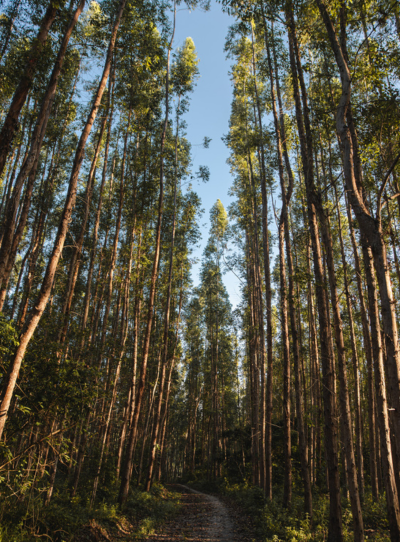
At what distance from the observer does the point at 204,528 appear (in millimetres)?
7859

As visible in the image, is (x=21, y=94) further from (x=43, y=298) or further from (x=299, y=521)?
(x=299, y=521)

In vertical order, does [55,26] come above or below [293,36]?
below

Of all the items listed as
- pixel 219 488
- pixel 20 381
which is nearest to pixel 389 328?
pixel 20 381

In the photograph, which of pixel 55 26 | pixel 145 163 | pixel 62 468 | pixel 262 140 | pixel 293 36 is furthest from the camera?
pixel 62 468

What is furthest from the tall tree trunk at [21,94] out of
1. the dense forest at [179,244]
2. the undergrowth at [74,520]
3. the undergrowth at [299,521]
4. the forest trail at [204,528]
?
the undergrowth at [299,521]

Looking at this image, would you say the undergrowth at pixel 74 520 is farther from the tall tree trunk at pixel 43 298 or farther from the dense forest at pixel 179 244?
the tall tree trunk at pixel 43 298

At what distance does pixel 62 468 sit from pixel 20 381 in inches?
613

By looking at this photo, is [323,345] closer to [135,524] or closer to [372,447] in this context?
[135,524]

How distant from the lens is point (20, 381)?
481 cm

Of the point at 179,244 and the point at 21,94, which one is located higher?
the point at 179,244

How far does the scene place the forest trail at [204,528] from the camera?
6867 mm

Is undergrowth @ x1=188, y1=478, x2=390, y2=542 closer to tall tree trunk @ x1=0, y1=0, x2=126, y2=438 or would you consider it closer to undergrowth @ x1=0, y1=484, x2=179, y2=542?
undergrowth @ x1=0, y1=484, x2=179, y2=542

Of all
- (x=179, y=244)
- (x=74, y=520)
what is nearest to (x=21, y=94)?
(x=74, y=520)

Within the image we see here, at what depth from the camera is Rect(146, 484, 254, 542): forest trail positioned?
6.87 meters
